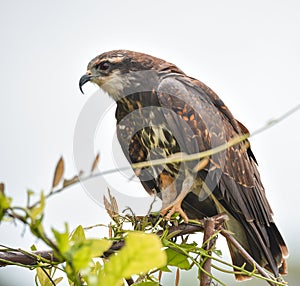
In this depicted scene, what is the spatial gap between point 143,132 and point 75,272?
2565mm

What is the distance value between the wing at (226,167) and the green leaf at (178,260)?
1345 mm

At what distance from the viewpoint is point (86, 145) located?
211 cm

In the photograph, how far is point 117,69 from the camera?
3533 millimetres

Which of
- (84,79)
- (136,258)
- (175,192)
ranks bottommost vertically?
(136,258)

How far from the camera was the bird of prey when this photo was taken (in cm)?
301

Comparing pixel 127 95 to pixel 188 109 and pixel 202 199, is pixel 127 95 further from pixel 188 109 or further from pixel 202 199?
pixel 202 199

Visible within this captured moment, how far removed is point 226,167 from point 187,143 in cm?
33

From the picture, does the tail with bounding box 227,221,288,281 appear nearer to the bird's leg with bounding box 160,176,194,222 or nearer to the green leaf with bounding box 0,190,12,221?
the bird's leg with bounding box 160,176,194,222

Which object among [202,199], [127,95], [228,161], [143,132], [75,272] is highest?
[127,95]

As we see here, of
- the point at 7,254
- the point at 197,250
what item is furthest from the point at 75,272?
the point at 197,250

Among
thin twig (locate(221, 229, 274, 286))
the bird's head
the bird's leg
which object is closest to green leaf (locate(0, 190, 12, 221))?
thin twig (locate(221, 229, 274, 286))

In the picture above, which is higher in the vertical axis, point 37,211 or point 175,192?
point 175,192

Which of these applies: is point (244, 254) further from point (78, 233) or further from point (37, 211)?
point (37, 211)

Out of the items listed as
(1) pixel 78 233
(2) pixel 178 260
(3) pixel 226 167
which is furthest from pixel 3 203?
(3) pixel 226 167
